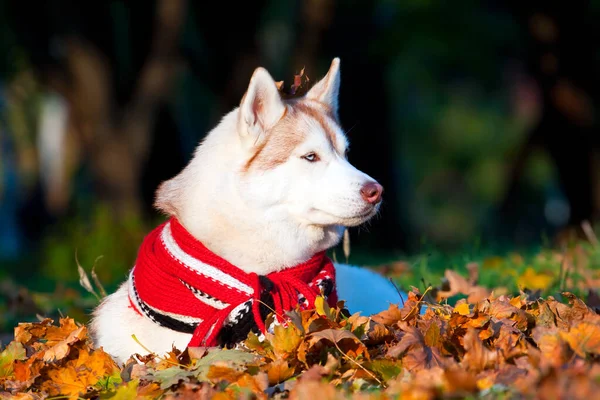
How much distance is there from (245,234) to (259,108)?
609 millimetres

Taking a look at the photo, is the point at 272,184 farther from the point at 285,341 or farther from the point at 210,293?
the point at 285,341

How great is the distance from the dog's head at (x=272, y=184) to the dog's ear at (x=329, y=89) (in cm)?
36

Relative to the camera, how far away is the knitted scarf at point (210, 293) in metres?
3.52

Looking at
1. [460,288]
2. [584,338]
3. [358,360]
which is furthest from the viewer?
[460,288]

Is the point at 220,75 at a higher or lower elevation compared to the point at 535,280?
lower

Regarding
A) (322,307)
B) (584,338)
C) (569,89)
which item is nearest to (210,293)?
(322,307)

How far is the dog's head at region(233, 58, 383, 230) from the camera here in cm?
364

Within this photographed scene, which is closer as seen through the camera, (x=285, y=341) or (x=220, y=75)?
(x=285, y=341)

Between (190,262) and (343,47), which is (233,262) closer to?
(190,262)

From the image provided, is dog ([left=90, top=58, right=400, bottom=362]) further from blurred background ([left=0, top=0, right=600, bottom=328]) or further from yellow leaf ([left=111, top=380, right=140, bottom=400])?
blurred background ([left=0, top=0, right=600, bottom=328])

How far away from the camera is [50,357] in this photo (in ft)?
11.6

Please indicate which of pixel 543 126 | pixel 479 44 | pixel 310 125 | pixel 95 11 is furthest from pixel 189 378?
pixel 479 44

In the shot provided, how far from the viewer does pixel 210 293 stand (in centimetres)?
356

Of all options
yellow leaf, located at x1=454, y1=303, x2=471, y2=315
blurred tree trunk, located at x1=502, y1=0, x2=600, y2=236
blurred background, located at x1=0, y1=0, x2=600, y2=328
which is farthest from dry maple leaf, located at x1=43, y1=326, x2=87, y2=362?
blurred tree trunk, located at x1=502, y1=0, x2=600, y2=236
